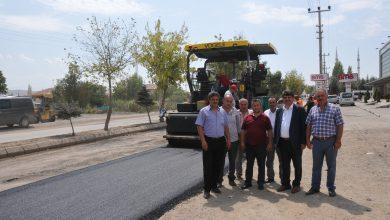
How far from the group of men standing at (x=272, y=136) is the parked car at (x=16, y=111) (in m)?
19.6

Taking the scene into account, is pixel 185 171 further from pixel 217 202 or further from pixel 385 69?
pixel 385 69

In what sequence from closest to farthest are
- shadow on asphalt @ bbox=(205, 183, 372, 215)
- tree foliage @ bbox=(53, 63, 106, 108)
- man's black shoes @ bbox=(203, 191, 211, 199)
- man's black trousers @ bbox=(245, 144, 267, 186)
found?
shadow on asphalt @ bbox=(205, 183, 372, 215), man's black shoes @ bbox=(203, 191, 211, 199), man's black trousers @ bbox=(245, 144, 267, 186), tree foliage @ bbox=(53, 63, 106, 108)

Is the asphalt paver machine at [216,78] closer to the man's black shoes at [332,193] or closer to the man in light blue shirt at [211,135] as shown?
the man in light blue shirt at [211,135]

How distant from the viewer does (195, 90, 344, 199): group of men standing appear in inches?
233

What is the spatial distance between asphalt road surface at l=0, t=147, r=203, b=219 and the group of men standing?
32.9 inches

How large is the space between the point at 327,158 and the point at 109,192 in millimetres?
3414

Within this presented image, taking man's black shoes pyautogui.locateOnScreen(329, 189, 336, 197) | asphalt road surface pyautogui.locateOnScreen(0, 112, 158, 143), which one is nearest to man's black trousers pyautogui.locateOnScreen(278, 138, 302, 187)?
man's black shoes pyautogui.locateOnScreen(329, 189, 336, 197)

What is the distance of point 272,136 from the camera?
258 inches

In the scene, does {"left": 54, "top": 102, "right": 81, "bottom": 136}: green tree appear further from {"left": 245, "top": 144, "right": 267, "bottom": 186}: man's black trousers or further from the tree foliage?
the tree foliage

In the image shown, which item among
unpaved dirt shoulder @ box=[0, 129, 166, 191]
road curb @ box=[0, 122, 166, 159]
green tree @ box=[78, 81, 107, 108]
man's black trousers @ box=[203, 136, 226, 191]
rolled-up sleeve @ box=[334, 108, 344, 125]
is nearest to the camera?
rolled-up sleeve @ box=[334, 108, 344, 125]

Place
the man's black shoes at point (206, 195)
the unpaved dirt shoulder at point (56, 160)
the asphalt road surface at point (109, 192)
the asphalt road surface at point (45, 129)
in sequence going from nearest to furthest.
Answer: the asphalt road surface at point (109, 192), the man's black shoes at point (206, 195), the unpaved dirt shoulder at point (56, 160), the asphalt road surface at point (45, 129)

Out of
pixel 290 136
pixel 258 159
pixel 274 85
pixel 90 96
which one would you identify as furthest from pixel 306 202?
pixel 90 96

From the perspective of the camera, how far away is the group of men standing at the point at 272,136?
5.93 m

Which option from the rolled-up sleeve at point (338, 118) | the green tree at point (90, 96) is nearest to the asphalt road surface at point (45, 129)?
the rolled-up sleeve at point (338, 118)
